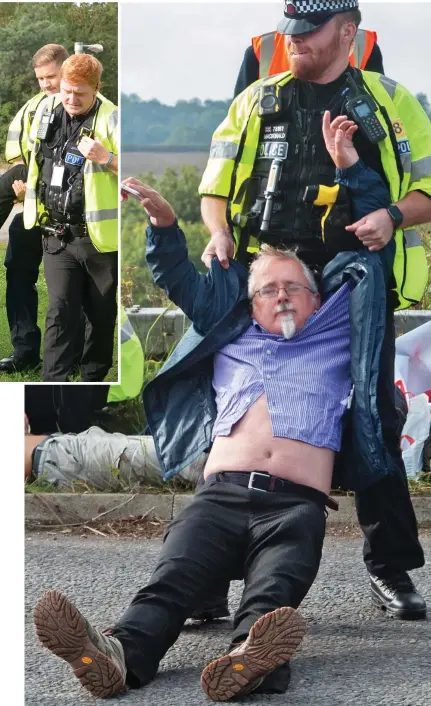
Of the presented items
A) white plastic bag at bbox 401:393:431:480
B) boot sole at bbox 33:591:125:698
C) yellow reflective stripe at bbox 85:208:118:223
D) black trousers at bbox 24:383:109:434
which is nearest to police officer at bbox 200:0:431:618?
yellow reflective stripe at bbox 85:208:118:223

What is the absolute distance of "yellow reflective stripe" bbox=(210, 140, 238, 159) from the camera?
13.2ft

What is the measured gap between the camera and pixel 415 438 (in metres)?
5.54

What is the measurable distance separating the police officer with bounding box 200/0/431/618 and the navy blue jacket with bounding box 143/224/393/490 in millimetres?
91

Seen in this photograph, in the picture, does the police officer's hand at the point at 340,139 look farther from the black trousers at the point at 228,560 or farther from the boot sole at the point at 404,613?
the boot sole at the point at 404,613

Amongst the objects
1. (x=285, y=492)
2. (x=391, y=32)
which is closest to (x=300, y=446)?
(x=285, y=492)

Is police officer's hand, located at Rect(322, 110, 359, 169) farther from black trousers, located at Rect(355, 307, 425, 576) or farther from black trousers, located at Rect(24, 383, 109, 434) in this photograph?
black trousers, located at Rect(24, 383, 109, 434)

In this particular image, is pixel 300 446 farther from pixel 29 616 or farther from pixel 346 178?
pixel 29 616

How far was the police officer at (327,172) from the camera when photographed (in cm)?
392

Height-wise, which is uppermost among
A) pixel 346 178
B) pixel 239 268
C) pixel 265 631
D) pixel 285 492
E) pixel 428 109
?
pixel 428 109

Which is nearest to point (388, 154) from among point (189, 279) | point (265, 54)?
point (265, 54)

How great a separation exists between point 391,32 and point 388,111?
2.38 metres

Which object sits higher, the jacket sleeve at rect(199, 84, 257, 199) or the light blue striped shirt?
the jacket sleeve at rect(199, 84, 257, 199)

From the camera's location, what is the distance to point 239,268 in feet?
13.0

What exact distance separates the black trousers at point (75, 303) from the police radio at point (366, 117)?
84 centimetres
